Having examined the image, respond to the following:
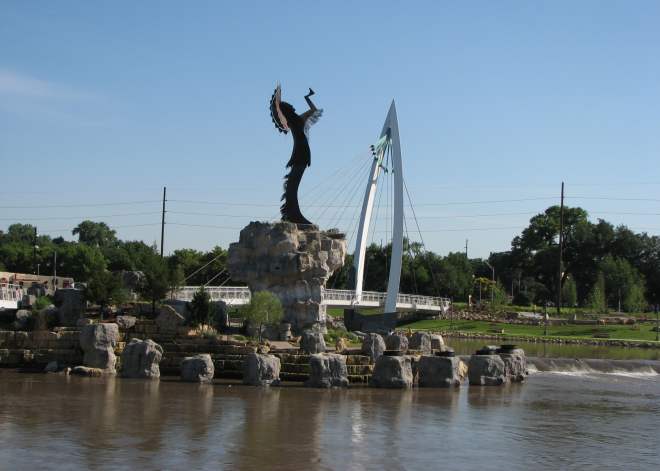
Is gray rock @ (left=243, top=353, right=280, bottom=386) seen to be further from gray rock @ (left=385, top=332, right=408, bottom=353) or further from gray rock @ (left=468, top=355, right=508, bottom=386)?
gray rock @ (left=385, top=332, right=408, bottom=353)

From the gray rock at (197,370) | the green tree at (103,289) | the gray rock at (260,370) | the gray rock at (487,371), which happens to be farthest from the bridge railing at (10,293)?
the gray rock at (487,371)

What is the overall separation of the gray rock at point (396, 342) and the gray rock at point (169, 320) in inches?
342

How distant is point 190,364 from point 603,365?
22756 millimetres

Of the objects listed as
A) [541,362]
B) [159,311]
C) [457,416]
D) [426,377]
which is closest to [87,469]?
[457,416]

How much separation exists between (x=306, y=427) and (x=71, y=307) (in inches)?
691

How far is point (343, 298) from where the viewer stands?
56438 millimetres

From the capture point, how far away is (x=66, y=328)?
35094 millimetres

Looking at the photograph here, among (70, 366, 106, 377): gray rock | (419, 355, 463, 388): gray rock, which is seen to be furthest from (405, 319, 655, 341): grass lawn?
(70, 366, 106, 377): gray rock

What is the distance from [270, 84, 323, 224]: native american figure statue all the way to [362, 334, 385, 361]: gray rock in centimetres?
941

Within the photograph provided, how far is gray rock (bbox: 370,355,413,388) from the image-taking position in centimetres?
3178

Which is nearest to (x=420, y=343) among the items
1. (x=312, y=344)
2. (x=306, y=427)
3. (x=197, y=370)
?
(x=312, y=344)

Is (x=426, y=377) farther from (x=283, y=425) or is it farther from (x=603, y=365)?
(x=603, y=365)

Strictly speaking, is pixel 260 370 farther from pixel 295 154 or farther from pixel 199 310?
pixel 295 154

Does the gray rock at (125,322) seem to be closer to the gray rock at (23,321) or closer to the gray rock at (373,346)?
the gray rock at (23,321)
